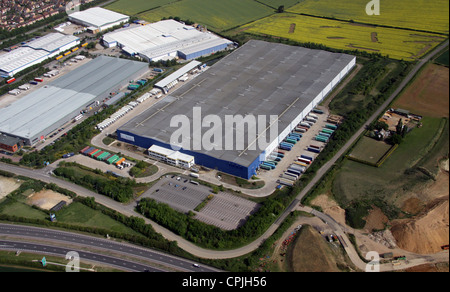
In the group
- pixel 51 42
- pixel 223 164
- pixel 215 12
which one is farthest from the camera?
pixel 215 12

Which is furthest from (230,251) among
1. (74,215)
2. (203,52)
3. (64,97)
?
(203,52)

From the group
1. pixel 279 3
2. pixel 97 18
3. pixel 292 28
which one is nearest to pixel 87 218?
pixel 292 28

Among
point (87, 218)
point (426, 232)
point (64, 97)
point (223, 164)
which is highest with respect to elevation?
point (64, 97)

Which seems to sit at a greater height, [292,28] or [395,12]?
[395,12]

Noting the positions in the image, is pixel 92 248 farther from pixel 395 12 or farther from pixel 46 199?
pixel 395 12

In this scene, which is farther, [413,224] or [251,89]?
[251,89]

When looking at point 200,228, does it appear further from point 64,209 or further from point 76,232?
point 64,209

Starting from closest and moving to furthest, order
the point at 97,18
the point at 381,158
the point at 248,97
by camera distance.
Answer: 1. the point at 381,158
2. the point at 248,97
3. the point at 97,18
